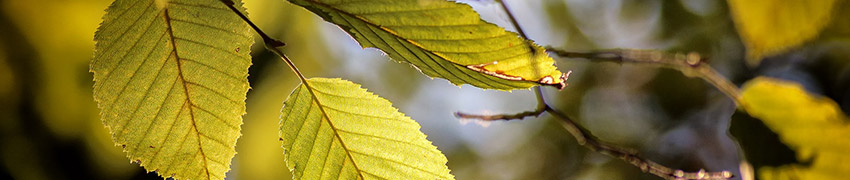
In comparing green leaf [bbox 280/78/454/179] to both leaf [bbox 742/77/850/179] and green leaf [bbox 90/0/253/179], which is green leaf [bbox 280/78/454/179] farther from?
leaf [bbox 742/77/850/179]

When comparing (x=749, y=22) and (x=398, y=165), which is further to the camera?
(x=398, y=165)

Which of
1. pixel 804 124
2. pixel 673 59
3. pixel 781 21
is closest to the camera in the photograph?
pixel 781 21

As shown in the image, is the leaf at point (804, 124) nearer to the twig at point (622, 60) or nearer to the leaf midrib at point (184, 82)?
the twig at point (622, 60)

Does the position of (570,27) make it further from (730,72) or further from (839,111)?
(839,111)

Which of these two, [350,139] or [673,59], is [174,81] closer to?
[350,139]

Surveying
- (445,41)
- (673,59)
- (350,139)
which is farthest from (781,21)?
(673,59)

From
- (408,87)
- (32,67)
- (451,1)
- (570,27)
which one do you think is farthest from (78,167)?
(570,27)
